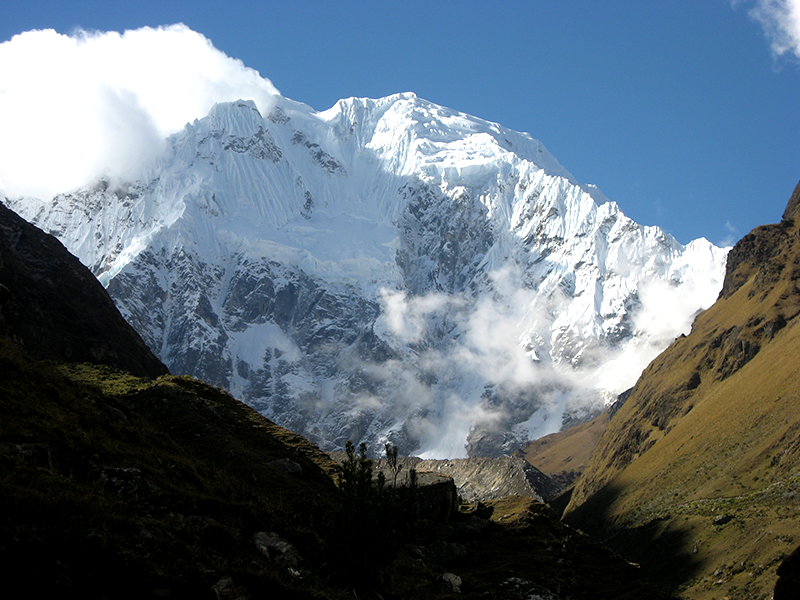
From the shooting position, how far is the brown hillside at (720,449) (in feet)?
195

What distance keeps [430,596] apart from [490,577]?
27.2 feet

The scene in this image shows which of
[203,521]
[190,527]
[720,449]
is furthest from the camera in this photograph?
[720,449]

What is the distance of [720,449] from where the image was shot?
313 ft

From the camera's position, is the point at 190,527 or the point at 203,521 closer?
the point at 190,527

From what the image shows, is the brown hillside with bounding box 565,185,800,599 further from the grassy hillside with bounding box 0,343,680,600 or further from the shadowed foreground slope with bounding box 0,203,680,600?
the grassy hillside with bounding box 0,343,680,600

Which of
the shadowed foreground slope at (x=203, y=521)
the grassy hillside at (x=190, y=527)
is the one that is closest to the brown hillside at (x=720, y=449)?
the shadowed foreground slope at (x=203, y=521)

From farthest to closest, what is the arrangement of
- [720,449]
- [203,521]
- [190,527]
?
[720,449] < [203,521] < [190,527]

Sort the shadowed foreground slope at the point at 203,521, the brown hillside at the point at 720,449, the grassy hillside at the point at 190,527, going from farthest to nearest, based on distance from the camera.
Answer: the brown hillside at the point at 720,449, the shadowed foreground slope at the point at 203,521, the grassy hillside at the point at 190,527

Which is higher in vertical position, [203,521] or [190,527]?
[203,521]

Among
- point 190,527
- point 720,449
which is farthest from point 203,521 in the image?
point 720,449

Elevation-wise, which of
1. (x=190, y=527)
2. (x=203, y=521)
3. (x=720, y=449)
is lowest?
(x=190, y=527)

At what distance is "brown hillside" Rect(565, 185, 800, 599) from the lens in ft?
195

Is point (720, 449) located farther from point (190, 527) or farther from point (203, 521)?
point (190, 527)

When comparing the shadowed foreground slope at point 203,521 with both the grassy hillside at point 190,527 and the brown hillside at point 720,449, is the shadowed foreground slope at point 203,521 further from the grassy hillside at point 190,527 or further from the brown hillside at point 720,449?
the brown hillside at point 720,449
